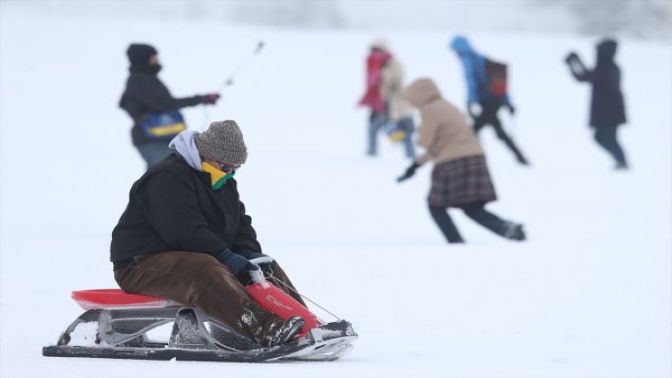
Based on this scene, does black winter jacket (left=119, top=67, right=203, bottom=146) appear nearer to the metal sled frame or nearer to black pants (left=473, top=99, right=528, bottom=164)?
the metal sled frame

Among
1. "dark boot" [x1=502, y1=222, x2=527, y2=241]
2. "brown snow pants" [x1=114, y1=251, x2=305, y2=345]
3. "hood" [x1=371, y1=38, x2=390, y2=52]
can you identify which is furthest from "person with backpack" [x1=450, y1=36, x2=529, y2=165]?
"brown snow pants" [x1=114, y1=251, x2=305, y2=345]

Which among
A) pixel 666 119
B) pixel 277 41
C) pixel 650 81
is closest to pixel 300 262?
pixel 666 119

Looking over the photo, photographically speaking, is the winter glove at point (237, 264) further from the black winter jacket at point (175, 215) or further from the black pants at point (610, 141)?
the black pants at point (610, 141)

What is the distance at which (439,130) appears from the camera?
29.8 feet

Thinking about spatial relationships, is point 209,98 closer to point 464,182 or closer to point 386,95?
point 464,182

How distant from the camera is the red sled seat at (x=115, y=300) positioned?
5293mm

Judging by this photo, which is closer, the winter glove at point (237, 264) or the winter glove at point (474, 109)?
the winter glove at point (237, 264)

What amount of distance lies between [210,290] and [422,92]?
434 cm

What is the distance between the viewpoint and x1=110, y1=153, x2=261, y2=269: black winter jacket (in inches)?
203

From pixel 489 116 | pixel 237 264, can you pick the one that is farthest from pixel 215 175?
pixel 489 116

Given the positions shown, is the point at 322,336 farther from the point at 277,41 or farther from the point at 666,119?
the point at 277,41

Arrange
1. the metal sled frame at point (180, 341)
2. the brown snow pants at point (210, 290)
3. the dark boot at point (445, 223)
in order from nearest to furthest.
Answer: the metal sled frame at point (180, 341) < the brown snow pants at point (210, 290) < the dark boot at point (445, 223)

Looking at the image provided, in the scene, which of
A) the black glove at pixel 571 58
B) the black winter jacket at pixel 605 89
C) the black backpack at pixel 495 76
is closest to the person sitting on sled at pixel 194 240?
the black backpack at pixel 495 76

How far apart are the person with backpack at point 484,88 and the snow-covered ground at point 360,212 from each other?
794 millimetres
